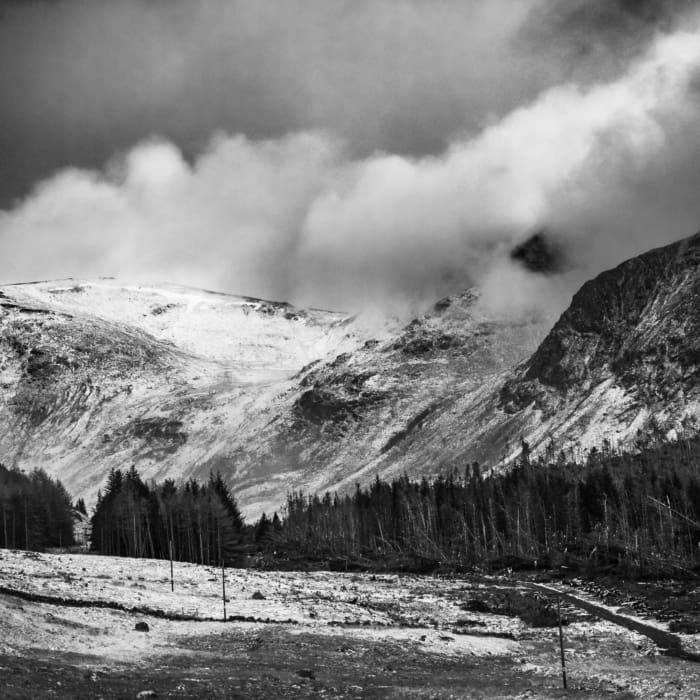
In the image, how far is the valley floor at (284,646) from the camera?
39.5 meters

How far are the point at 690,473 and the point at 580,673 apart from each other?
12361 centimetres

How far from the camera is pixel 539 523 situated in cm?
16400

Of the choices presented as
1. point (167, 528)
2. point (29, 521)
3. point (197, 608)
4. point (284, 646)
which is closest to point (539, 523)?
point (167, 528)

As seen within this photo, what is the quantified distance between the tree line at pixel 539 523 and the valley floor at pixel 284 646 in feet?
156

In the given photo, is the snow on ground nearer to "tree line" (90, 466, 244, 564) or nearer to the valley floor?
the valley floor

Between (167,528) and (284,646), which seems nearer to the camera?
(284,646)

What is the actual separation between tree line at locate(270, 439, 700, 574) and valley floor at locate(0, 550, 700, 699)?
47458 mm

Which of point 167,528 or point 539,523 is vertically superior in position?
point 167,528

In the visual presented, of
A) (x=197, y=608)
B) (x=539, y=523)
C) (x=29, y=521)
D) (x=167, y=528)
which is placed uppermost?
(x=29, y=521)

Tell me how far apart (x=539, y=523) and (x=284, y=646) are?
11844 centimetres

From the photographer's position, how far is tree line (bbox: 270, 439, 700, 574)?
130250 mm

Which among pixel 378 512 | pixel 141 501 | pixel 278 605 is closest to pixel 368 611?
pixel 278 605

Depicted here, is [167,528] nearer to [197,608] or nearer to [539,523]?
[539,523]

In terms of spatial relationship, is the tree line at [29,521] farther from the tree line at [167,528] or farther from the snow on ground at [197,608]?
the snow on ground at [197,608]
